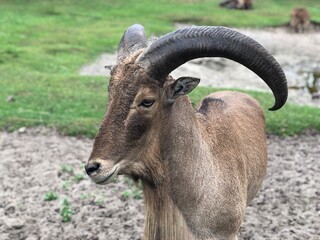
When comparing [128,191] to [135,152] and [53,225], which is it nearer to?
[53,225]

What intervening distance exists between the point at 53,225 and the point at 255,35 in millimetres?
21268

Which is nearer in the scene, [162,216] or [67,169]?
[162,216]

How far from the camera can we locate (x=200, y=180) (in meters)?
4.50

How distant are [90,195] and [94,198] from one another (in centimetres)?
11

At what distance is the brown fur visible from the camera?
12.9ft

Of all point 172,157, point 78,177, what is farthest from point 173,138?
point 78,177

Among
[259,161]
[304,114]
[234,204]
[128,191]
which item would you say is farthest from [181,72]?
[234,204]

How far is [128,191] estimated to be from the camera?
7.58m

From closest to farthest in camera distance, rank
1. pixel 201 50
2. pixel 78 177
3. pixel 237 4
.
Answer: pixel 201 50 → pixel 78 177 → pixel 237 4

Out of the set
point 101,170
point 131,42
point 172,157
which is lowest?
point 172,157

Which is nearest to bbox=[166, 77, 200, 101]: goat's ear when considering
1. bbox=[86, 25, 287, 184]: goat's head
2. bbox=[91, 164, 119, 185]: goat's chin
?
bbox=[86, 25, 287, 184]: goat's head

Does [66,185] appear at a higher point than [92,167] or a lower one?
lower

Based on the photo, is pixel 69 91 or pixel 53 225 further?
pixel 69 91

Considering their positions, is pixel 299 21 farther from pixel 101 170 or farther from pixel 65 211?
pixel 101 170
